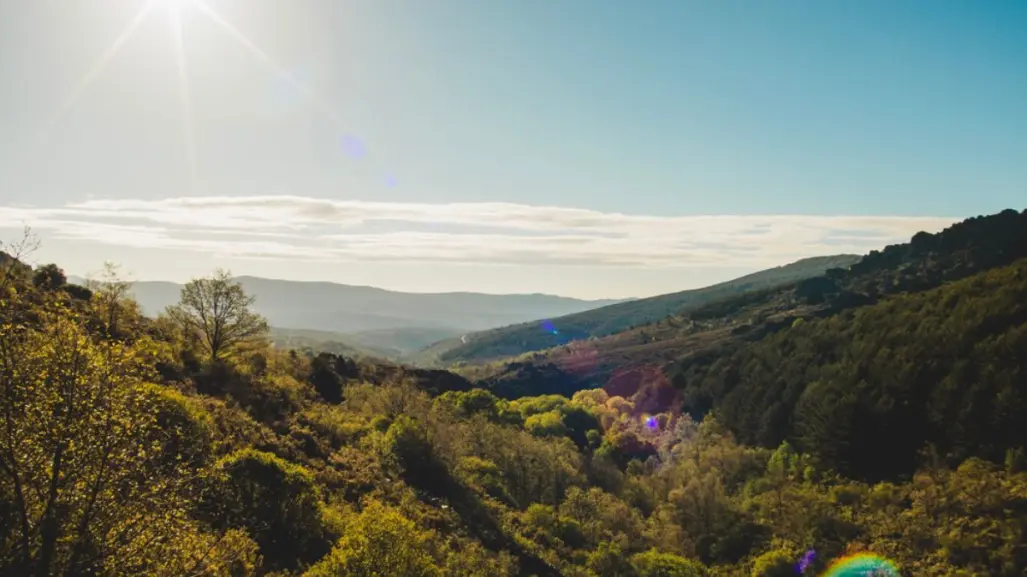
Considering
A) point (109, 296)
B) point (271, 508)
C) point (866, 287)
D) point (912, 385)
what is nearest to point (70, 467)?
point (271, 508)

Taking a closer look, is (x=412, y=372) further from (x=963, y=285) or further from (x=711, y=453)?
(x=963, y=285)

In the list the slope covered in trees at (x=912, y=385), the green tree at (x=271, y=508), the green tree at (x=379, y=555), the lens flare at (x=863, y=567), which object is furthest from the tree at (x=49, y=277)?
the slope covered in trees at (x=912, y=385)

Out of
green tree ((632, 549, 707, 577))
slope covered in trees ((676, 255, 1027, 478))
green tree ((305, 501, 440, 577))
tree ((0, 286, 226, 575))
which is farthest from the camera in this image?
slope covered in trees ((676, 255, 1027, 478))

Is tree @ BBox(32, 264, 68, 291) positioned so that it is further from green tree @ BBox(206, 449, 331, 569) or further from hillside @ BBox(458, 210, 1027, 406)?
hillside @ BBox(458, 210, 1027, 406)

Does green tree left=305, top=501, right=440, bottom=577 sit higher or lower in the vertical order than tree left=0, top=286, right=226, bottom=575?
lower

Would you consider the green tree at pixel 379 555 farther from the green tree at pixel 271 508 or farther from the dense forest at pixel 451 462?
the green tree at pixel 271 508

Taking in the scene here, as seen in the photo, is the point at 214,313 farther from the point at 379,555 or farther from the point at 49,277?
the point at 379,555

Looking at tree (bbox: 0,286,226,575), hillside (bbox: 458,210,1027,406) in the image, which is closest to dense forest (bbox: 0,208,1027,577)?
tree (bbox: 0,286,226,575)
